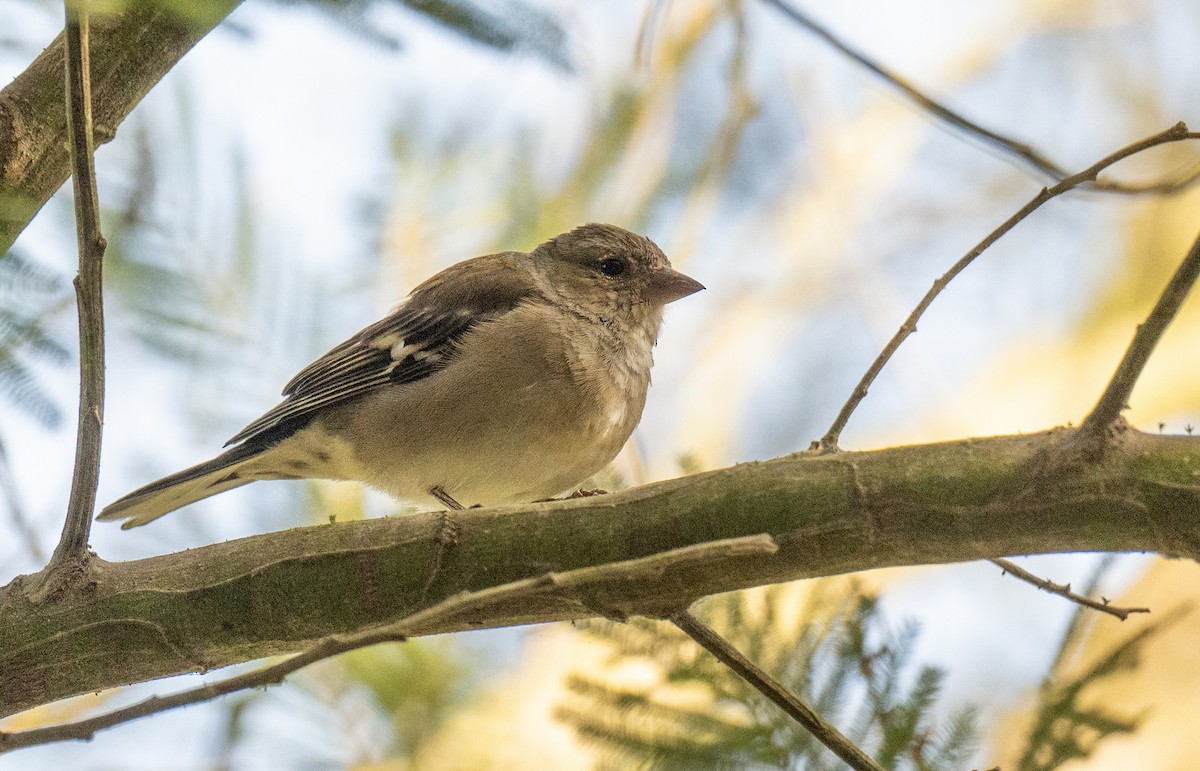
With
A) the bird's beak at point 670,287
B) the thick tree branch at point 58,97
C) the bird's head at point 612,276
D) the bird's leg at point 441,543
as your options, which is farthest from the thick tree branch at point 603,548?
the bird's beak at point 670,287

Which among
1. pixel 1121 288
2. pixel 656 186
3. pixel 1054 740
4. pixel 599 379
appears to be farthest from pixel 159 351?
pixel 1121 288

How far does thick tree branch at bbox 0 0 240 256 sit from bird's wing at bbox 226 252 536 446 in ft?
5.64

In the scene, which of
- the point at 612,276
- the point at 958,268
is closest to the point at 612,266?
the point at 612,276

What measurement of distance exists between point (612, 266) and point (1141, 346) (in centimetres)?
320

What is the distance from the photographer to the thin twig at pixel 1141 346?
7.07ft

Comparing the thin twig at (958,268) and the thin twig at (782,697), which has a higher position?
the thin twig at (958,268)

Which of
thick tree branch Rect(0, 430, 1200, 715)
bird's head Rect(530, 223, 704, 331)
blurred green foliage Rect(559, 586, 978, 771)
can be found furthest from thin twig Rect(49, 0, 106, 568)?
bird's head Rect(530, 223, 704, 331)

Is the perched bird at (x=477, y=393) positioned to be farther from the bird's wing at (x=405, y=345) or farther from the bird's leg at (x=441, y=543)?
the bird's leg at (x=441, y=543)

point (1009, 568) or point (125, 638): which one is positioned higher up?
point (1009, 568)

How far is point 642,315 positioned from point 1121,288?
16.6 ft

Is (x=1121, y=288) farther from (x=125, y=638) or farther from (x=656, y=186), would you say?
(x=125, y=638)

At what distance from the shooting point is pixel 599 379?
14.6 feet

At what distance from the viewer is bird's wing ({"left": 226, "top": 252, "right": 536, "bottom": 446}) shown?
4.66m

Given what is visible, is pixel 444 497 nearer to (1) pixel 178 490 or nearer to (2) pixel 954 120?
(1) pixel 178 490
